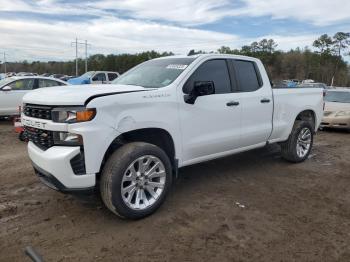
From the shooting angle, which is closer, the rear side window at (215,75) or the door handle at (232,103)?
the rear side window at (215,75)

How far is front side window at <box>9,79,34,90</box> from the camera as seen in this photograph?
12305 millimetres

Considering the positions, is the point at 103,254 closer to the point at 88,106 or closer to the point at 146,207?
the point at 146,207

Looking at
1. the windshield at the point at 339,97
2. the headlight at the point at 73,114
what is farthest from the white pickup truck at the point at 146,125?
the windshield at the point at 339,97

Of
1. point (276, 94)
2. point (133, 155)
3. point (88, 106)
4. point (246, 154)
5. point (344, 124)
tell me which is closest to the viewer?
point (88, 106)

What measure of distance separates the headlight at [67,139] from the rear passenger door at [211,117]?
1.39 meters

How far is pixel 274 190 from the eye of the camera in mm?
5457

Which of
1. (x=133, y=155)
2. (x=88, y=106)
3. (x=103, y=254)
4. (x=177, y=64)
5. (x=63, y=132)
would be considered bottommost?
(x=103, y=254)

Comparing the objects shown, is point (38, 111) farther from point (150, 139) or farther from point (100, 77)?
point (100, 77)

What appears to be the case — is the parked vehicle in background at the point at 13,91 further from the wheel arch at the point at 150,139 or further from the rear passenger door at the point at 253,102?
the wheel arch at the point at 150,139

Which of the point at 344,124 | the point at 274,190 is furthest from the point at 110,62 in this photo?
the point at 274,190

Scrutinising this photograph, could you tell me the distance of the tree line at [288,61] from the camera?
61031 millimetres

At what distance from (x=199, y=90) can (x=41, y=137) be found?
194 centimetres

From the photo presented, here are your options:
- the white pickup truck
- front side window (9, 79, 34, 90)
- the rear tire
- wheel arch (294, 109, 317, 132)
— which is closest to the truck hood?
the white pickup truck

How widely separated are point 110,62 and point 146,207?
84427mm
